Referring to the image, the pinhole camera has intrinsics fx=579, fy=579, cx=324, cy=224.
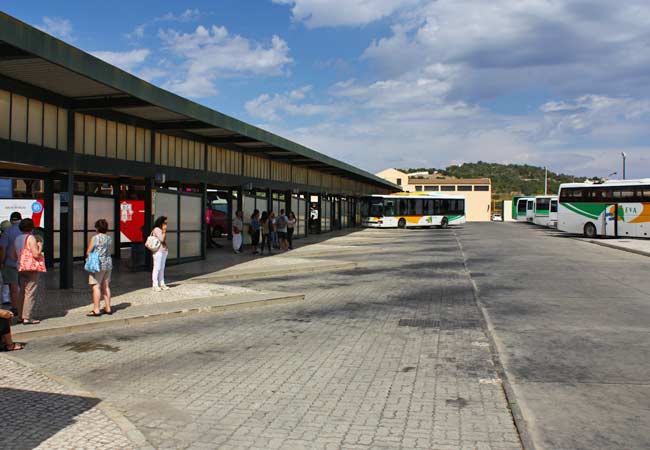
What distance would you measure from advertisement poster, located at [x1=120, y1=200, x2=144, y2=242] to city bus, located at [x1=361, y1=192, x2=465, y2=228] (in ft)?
94.8

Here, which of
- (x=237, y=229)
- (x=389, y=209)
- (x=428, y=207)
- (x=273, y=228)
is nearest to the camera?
(x=237, y=229)

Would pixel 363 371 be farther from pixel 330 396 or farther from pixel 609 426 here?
pixel 609 426

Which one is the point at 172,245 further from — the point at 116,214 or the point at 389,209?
the point at 389,209

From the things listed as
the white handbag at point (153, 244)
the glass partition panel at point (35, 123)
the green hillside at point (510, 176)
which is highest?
the green hillside at point (510, 176)

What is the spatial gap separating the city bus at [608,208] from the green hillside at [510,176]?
111 metres

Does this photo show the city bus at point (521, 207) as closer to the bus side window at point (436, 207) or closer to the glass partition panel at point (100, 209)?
the bus side window at point (436, 207)

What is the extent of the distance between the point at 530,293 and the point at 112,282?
33.4 feet

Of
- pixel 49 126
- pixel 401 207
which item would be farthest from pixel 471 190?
pixel 49 126

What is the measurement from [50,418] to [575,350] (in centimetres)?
650

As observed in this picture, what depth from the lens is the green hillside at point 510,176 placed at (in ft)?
500

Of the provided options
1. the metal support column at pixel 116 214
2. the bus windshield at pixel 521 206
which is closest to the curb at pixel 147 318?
the metal support column at pixel 116 214

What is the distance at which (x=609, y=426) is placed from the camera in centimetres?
510

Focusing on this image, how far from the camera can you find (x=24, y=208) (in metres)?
18.6

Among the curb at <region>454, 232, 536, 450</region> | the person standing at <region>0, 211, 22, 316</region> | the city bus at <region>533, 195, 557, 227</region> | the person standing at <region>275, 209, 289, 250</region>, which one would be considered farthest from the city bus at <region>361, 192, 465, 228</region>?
the person standing at <region>0, 211, 22, 316</region>
